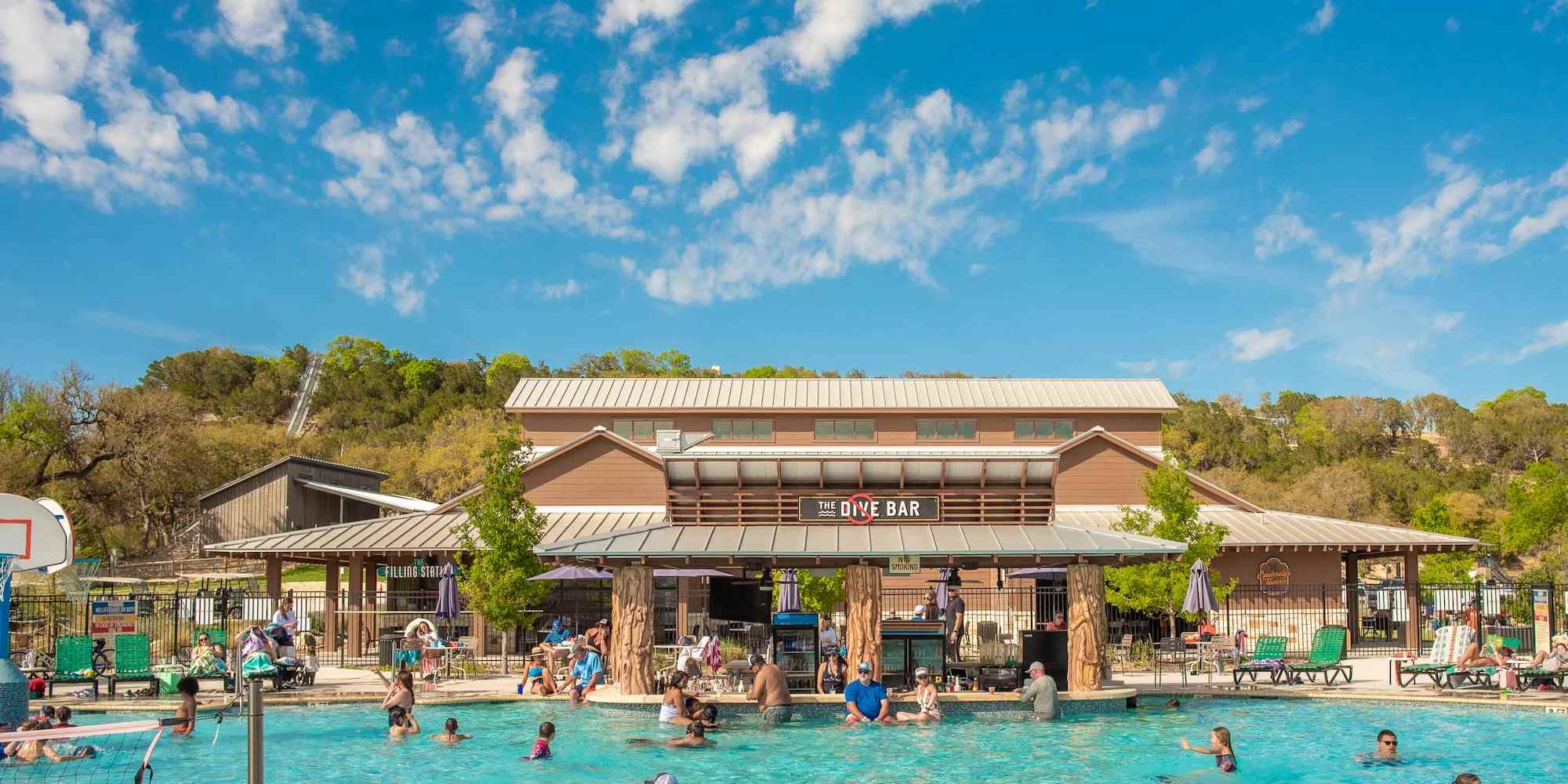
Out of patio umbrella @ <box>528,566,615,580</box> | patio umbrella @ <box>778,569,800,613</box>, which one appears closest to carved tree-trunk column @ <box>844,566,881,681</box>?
patio umbrella @ <box>528,566,615,580</box>

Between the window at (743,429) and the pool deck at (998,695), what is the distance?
22.9m

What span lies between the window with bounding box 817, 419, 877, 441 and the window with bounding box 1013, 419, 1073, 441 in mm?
5798

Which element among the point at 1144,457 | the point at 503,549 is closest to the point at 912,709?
the point at 503,549

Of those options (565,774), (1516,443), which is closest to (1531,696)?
(565,774)

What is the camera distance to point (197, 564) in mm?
55469

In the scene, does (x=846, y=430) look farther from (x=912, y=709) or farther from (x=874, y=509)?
(x=912, y=709)

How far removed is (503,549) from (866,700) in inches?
434

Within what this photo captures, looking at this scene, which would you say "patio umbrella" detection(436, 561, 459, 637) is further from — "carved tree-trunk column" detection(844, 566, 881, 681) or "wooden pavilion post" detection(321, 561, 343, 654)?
"carved tree-trunk column" detection(844, 566, 881, 681)

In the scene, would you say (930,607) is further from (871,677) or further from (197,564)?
(197,564)

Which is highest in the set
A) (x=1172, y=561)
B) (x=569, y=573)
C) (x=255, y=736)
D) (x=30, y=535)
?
(x=30, y=535)

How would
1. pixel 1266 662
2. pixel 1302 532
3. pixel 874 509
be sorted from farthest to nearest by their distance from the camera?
pixel 1302 532, pixel 1266 662, pixel 874 509

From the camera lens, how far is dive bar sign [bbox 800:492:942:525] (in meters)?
22.6

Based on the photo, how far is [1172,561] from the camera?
2889 centimetres

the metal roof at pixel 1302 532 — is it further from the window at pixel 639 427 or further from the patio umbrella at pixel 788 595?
the window at pixel 639 427
